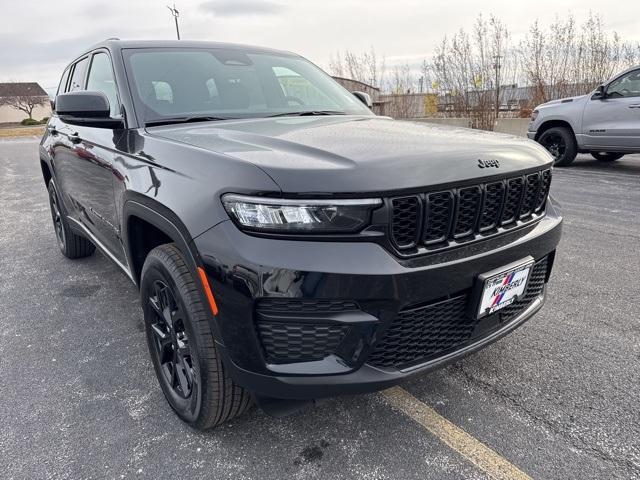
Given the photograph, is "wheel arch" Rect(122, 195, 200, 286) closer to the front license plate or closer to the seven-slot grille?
the seven-slot grille

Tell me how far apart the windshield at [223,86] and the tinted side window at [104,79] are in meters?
0.17

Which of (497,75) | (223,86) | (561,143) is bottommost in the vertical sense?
(561,143)

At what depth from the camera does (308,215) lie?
1.53m

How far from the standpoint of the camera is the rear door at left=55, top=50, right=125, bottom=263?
2.59m

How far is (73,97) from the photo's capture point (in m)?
2.40

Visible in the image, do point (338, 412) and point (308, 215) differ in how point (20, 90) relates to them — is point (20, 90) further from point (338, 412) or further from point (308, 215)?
point (308, 215)

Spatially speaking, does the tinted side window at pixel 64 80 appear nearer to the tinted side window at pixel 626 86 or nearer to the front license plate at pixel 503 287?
the front license plate at pixel 503 287

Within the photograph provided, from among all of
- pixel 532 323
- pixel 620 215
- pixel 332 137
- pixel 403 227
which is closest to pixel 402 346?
pixel 403 227

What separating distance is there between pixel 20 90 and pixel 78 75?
69202 mm

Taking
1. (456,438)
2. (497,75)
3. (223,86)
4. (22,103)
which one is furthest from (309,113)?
(22,103)

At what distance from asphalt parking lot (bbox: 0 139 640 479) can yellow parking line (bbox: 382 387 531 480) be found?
0.10ft

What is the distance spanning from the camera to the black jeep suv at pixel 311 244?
1.53 m

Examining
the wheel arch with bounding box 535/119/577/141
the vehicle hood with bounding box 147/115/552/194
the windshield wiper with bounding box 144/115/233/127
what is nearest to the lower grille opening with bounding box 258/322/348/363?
the vehicle hood with bounding box 147/115/552/194

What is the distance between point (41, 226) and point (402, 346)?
5649mm
